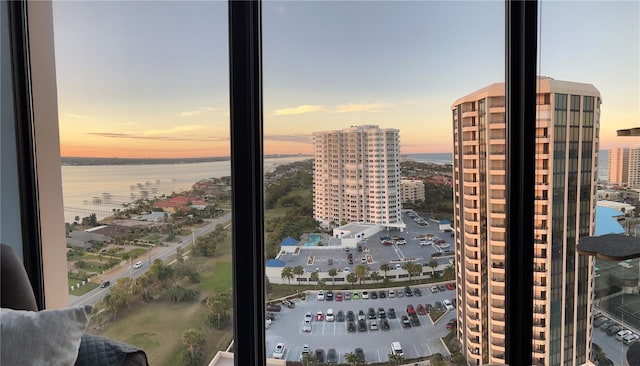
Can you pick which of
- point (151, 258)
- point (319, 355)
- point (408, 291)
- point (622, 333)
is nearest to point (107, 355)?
point (151, 258)

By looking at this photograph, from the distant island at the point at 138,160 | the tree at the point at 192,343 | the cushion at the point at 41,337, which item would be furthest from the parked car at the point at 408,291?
the cushion at the point at 41,337

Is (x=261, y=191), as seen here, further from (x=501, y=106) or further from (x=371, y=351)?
(x=501, y=106)

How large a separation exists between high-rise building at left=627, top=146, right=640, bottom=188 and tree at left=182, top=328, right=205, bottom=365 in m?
1.88

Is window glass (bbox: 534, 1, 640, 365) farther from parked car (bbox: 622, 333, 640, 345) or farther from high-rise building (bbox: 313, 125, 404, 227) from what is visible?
high-rise building (bbox: 313, 125, 404, 227)

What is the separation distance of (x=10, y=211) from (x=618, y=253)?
2365 millimetres

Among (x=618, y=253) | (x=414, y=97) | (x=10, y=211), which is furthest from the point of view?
(x=10, y=211)

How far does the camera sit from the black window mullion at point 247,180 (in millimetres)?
1507

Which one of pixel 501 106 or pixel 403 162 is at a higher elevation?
pixel 501 106

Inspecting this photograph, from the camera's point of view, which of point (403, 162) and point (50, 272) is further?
point (50, 272)

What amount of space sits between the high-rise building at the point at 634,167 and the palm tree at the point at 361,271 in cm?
110

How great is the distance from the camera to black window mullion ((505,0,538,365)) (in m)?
1.53

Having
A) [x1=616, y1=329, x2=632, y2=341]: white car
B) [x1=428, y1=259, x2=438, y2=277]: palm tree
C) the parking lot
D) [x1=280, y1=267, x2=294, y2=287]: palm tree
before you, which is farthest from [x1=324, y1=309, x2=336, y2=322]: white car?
[x1=616, y1=329, x2=632, y2=341]: white car

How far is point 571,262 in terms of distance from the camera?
5.15 ft

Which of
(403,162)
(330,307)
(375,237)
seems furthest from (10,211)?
(403,162)
